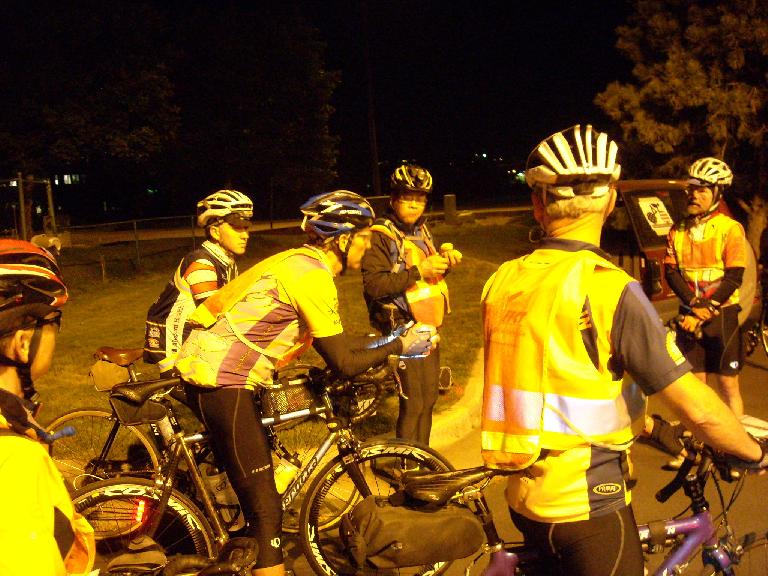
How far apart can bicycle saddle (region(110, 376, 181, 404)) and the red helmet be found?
1767 mm

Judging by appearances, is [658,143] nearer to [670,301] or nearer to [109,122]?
[670,301]

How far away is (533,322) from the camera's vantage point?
2197 mm

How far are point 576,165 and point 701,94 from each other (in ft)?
48.0

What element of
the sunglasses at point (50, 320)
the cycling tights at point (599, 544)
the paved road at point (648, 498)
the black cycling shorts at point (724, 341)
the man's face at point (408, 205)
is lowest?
the paved road at point (648, 498)

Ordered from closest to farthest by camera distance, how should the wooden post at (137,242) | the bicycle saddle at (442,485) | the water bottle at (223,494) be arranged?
the bicycle saddle at (442,485), the water bottle at (223,494), the wooden post at (137,242)

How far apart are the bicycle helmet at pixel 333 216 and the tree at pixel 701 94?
13.4 metres

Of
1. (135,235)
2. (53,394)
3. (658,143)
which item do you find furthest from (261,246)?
(53,394)

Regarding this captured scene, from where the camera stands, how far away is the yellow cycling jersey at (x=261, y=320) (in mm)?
3490

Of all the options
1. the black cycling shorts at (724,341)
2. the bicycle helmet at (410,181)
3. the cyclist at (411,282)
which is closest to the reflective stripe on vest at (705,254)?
the black cycling shorts at (724,341)

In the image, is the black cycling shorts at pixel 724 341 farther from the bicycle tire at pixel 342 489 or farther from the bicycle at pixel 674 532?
the bicycle at pixel 674 532

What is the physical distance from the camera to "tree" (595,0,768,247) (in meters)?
15.1

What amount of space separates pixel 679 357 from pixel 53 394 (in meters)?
6.95

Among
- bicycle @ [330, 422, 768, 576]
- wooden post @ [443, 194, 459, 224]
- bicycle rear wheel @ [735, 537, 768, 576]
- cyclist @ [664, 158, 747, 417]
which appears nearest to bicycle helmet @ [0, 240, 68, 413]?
Result: bicycle @ [330, 422, 768, 576]

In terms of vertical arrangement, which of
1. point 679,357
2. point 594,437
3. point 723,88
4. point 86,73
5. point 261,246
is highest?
point 86,73
